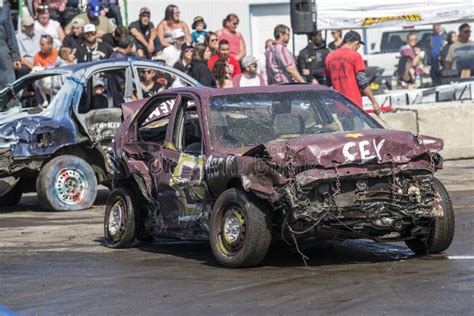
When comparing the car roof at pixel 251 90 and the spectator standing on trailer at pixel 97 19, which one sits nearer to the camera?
the car roof at pixel 251 90

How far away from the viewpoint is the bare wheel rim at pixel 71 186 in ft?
45.8

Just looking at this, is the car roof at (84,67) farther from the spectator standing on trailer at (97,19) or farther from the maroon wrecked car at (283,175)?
the spectator standing on trailer at (97,19)

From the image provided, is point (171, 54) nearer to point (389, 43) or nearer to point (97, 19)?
point (97, 19)

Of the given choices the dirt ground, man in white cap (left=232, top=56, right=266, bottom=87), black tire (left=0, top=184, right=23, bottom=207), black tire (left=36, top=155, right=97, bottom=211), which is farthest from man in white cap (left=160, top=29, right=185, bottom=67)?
the dirt ground

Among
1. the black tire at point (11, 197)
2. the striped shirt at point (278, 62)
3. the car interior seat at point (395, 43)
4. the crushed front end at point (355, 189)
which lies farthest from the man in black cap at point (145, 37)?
the crushed front end at point (355, 189)

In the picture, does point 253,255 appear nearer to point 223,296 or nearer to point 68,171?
point 223,296

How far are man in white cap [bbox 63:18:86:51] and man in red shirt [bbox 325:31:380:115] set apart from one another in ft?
14.6

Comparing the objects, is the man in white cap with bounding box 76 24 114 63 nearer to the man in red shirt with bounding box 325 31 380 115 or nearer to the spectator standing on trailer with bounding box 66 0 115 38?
the spectator standing on trailer with bounding box 66 0 115 38

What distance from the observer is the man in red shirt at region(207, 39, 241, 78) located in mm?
17734

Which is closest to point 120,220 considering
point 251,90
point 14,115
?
point 251,90

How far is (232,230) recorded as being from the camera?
896 centimetres

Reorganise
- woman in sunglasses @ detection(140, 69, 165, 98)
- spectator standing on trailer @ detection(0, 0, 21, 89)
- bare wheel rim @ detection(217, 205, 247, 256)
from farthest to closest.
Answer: spectator standing on trailer @ detection(0, 0, 21, 89), woman in sunglasses @ detection(140, 69, 165, 98), bare wheel rim @ detection(217, 205, 247, 256)

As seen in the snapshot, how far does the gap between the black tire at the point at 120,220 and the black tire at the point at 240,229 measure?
62.5 inches

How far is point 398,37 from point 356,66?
1559 cm
